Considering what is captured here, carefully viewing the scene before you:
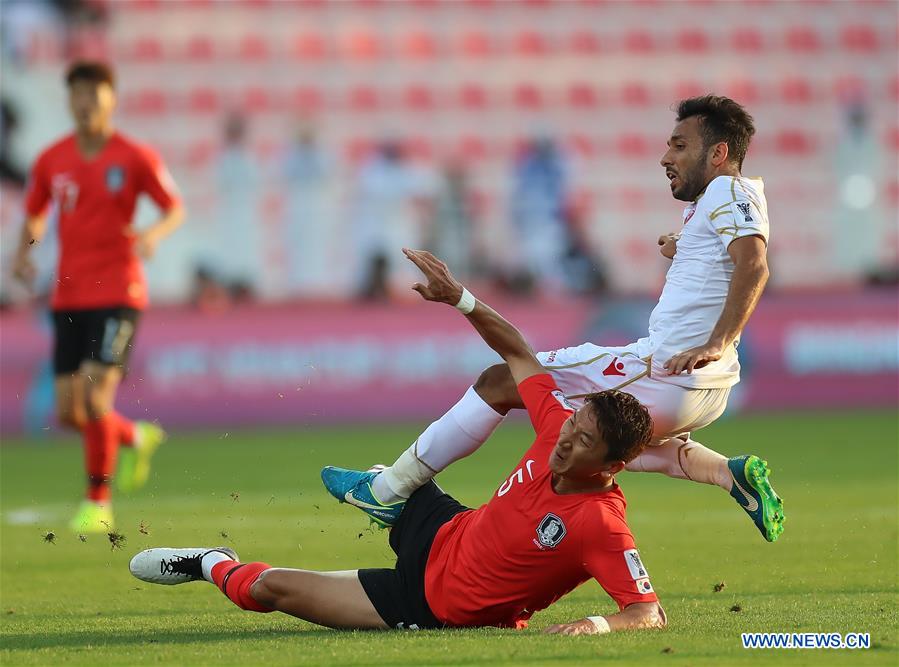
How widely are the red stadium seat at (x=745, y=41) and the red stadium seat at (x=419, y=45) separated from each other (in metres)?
4.00

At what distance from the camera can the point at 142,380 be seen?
1497 centimetres

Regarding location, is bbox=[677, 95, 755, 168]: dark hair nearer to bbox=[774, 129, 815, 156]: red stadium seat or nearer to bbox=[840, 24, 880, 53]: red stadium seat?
bbox=[774, 129, 815, 156]: red stadium seat

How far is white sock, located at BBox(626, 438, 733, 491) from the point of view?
243 inches

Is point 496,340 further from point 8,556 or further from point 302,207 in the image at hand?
point 302,207

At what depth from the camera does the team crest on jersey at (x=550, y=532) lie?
5.05 metres

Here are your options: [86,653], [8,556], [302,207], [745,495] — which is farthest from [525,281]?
[86,653]

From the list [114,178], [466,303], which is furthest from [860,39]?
[466,303]

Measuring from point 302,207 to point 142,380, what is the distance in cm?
336

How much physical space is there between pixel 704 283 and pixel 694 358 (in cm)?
52

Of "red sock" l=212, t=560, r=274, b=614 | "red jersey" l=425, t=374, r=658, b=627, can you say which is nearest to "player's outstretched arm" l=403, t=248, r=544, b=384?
"red jersey" l=425, t=374, r=658, b=627

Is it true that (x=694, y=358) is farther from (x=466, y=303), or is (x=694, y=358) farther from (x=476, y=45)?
(x=476, y=45)

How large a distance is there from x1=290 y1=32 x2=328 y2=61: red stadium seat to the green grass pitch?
7205 millimetres

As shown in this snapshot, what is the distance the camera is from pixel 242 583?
17.9 feet

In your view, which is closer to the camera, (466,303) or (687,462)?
(466,303)
